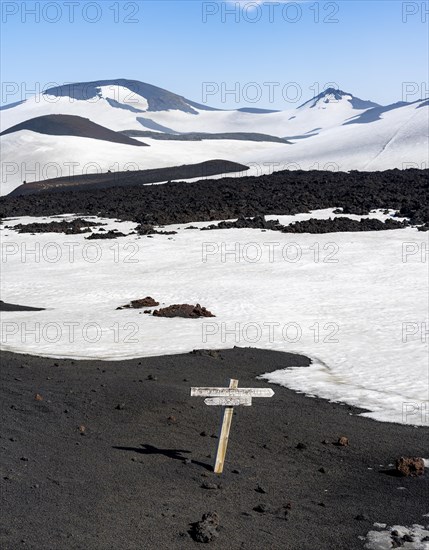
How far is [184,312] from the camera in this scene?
28422 mm

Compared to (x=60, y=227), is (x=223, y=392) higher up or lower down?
lower down

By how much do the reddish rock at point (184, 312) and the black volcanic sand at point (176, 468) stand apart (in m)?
8.60

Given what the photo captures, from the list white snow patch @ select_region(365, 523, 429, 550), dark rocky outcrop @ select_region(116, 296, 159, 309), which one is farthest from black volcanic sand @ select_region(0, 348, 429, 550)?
dark rocky outcrop @ select_region(116, 296, 159, 309)

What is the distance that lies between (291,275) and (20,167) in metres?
71.3

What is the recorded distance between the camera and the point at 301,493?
1231 cm

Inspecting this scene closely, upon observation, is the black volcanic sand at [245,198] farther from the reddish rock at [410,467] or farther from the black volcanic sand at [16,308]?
the reddish rock at [410,467]

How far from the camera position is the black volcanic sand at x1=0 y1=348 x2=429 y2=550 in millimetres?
10539

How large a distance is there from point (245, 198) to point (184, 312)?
33.5 metres

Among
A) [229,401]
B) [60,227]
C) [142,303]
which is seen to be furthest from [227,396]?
[60,227]

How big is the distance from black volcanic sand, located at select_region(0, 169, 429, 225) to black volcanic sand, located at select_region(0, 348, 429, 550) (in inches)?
1395

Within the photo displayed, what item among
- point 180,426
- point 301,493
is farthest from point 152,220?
point 301,493

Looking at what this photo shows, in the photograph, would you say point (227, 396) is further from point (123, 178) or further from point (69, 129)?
point (69, 129)

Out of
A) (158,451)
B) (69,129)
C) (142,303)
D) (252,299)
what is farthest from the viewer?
(69,129)

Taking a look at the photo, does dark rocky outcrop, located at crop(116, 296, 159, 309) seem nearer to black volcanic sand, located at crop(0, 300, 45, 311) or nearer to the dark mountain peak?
black volcanic sand, located at crop(0, 300, 45, 311)
